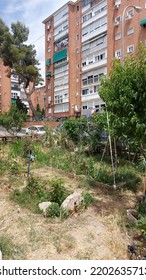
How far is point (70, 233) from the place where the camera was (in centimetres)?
400

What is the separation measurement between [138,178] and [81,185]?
1960mm

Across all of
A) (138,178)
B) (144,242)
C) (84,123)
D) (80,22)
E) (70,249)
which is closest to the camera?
(70,249)

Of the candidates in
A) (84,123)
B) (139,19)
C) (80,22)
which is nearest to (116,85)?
(84,123)

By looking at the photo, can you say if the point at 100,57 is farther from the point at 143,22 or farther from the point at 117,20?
the point at 143,22

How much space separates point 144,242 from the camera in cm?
394

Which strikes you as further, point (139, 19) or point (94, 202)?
point (139, 19)

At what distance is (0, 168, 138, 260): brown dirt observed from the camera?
349 centimetres

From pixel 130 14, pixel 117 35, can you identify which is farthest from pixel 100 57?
pixel 130 14

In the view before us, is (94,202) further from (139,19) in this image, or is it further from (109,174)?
(139,19)

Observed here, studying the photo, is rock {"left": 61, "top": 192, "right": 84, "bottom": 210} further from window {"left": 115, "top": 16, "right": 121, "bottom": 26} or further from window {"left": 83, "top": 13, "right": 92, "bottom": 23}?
window {"left": 83, "top": 13, "right": 92, "bottom": 23}

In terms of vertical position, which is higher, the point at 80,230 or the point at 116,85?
the point at 116,85

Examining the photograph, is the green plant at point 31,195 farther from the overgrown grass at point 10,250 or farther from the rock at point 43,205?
the overgrown grass at point 10,250

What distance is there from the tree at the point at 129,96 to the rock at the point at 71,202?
1750 millimetres

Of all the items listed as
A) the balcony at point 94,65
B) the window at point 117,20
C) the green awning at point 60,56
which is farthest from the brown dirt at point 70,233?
the green awning at point 60,56
